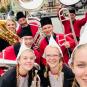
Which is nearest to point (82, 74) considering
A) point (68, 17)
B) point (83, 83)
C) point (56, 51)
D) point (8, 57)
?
point (83, 83)

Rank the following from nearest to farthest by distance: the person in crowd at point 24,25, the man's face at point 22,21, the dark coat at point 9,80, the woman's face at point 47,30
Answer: the dark coat at point 9,80, the woman's face at point 47,30, the person in crowd at point 24,25, the man's face at point 22,21

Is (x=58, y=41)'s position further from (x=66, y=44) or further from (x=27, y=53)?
(x=27, y=53)

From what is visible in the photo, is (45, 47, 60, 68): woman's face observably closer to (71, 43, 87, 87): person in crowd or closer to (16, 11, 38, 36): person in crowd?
(71, 43, 87, 87): person in crowd

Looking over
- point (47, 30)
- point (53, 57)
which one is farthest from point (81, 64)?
point (47, 30)

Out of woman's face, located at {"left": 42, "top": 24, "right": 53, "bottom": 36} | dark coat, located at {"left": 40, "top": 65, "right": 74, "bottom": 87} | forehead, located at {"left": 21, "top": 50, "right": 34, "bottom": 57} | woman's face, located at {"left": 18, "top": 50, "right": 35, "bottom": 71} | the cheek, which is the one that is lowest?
dark coat, located at {"left": 40, "top": 65, "right": 74, "bottom": 87}

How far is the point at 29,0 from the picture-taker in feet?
18.1

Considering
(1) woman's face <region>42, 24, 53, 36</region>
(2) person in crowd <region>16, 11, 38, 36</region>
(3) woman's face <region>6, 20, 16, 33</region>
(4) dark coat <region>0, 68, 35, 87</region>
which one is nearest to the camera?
(4) dark coat <region>0, 68, 35, 87</region>

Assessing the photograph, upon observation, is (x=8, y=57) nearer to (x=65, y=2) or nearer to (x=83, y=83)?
(x=65, y=2)

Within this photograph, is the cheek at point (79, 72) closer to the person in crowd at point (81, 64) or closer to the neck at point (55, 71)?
the person in crowd at point (81, 64)

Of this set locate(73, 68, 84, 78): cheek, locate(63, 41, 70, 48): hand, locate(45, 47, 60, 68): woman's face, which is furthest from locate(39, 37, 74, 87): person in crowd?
locate(73, 68, 84, 78): cheek

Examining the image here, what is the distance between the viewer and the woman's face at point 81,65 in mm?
1359

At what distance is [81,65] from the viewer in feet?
4.49

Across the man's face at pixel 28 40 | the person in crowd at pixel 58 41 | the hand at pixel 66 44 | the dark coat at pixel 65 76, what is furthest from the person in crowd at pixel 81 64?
the hand at pixel 66 44

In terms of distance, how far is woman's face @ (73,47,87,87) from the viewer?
53.5 inches
